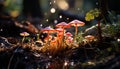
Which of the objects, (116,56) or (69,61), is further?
(69,61)

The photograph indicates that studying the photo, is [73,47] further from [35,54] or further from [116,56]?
[116,56]

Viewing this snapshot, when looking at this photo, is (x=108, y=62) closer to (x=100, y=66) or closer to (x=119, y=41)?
(x=100, y=66)

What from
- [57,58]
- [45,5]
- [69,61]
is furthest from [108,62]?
[45,5]

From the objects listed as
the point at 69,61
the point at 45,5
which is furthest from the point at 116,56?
the point at 45,5

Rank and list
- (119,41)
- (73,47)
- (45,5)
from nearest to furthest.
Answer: (119,41), (73,47), (45,5)

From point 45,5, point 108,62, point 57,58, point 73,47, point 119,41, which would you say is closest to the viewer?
point 108,62

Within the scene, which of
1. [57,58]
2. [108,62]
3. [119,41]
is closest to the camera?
[108,62]

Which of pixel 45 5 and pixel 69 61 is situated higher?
pixel 45 5

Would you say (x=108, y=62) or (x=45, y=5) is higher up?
(x=45, y=5)

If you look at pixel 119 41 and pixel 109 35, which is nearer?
pixel 119 41
